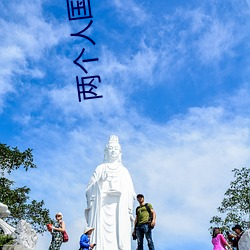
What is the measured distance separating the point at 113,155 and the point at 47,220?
792 cm

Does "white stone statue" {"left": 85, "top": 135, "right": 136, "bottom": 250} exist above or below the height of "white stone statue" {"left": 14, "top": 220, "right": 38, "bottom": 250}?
above

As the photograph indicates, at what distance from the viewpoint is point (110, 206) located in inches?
554

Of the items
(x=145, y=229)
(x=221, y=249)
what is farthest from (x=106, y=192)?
(x=221, y=249)

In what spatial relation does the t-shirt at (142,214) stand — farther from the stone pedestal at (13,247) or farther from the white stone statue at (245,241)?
the stone pedestal at (13,247)

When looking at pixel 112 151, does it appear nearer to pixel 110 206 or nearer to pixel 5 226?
pixel 110 206

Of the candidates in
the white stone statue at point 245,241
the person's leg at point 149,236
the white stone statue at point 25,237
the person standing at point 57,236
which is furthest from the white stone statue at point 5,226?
the white stone statue at point 245,241

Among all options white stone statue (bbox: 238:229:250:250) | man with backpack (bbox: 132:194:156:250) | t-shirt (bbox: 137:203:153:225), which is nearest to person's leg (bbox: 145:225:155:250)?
man with backpack (bbox: 132:194:156:250)

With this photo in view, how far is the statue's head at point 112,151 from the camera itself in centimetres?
1469

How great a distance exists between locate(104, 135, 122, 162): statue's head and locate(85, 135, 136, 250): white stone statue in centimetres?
22

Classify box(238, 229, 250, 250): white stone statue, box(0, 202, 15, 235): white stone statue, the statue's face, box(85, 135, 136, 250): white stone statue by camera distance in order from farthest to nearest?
1. the statue's face
2. box(85, 135, 136, 250): white stone statue
3. box(0, 202, 15, 235): white stone statue
4. box(238, 229, 250, 250): white stone statue

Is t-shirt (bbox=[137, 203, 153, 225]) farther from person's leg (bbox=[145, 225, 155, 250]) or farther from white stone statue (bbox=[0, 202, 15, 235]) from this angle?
white stone statue (bbox=[0, 202, 15, 235])

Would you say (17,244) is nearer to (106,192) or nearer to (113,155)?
(106,192)

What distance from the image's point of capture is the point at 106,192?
14.0m

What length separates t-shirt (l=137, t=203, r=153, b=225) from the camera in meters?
11.0
